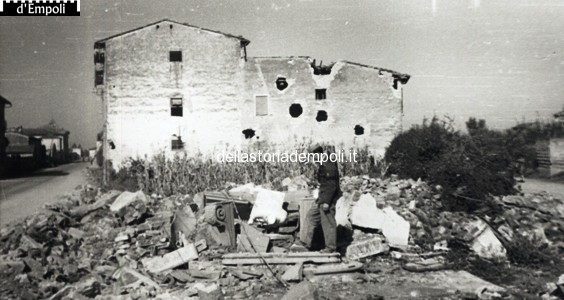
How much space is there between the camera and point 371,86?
19.3 meters

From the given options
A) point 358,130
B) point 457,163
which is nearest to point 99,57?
point 358,130

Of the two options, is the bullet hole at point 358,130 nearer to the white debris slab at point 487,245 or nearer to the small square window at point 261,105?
the small square window at point 261,105

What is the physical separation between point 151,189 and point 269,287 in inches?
378

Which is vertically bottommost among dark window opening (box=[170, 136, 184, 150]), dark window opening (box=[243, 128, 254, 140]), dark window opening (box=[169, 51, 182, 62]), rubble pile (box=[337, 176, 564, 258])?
rubble pile (box=[337, 176, 564, 258])

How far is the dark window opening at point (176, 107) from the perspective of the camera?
1869 cm

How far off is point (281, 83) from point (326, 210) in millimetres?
12915

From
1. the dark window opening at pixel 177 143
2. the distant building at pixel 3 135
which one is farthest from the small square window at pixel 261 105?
the distant building at pixel 3 135

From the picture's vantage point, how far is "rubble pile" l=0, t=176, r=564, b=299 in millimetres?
5855

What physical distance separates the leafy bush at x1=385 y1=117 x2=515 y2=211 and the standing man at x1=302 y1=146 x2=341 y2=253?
181 inches

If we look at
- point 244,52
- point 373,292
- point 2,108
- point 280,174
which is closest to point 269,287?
point 373,292

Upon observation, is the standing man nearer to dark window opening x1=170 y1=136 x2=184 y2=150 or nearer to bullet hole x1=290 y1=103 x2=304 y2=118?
bullet hole x1=290 y1=103 x2=304 y2=118

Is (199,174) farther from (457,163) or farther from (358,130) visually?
(457,163)

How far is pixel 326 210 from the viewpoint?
7.13m

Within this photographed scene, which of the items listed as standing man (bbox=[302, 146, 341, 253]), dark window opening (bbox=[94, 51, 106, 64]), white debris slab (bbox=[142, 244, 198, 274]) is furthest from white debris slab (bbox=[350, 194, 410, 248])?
dark window opening (bbox=[94, 51, 106, 64])
